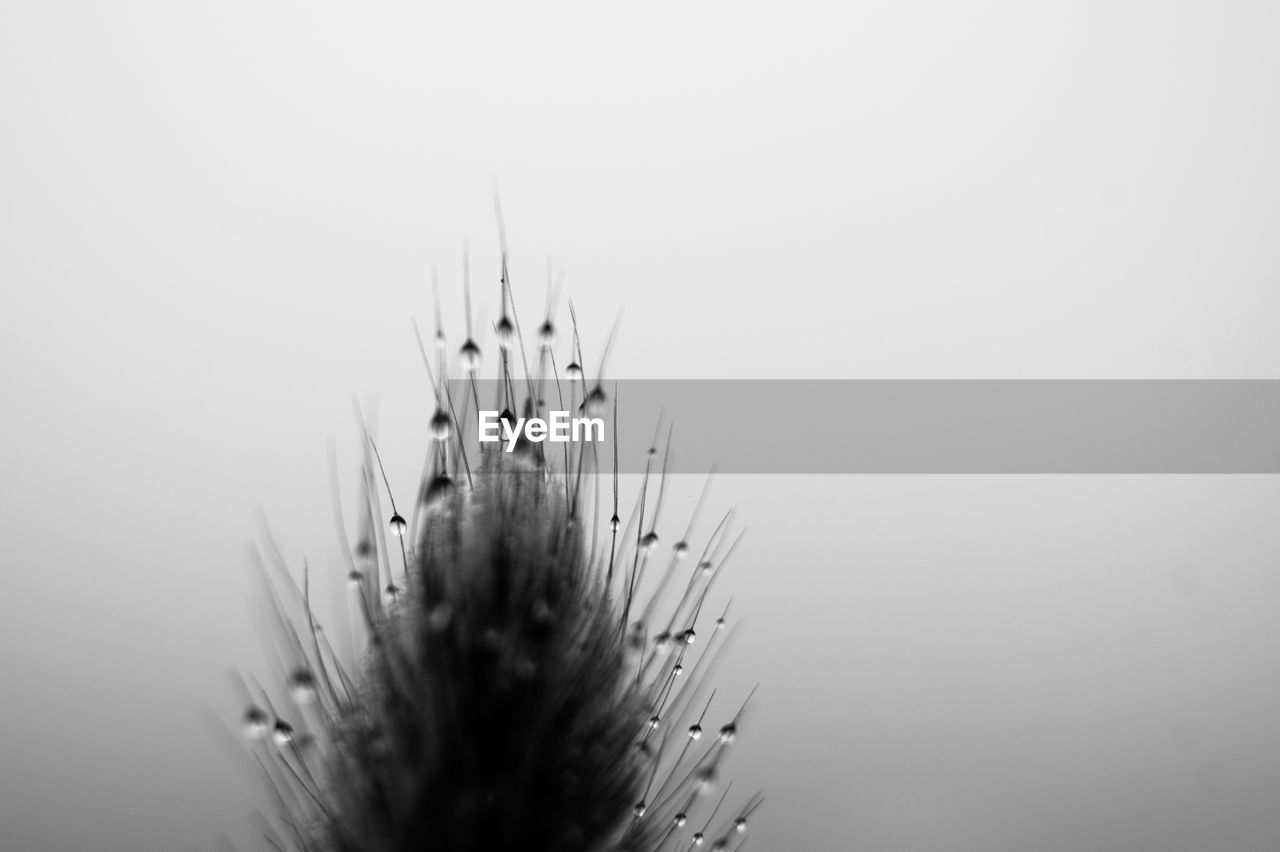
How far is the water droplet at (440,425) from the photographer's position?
785 mm

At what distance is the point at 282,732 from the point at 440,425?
12.4 inches

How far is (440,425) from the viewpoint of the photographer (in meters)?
0.79

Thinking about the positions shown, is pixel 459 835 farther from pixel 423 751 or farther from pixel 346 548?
pixel 346 548

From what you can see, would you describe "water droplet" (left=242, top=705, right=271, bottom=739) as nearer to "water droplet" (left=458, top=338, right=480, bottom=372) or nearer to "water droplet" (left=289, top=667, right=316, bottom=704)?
"water droplet" (left=289, top=667, right=316, bottom=704)

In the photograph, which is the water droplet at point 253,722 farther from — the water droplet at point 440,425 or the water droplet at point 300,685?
the water droplet at point 440,425

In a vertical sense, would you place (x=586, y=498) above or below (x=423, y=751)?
above

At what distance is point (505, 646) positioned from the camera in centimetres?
81

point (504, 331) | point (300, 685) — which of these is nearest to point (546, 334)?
point (504, 331)

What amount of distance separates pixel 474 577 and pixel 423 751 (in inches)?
6.6

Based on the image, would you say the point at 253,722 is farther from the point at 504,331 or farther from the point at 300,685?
the point at 504,331

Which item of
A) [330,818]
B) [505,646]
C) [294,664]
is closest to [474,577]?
[505,646]

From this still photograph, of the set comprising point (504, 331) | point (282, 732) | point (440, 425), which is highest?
point (504, 331)

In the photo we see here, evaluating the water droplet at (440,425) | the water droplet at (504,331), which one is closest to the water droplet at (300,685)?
the water droplet at (440,425)

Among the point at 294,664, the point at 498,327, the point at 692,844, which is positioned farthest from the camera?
the point at 692,844
